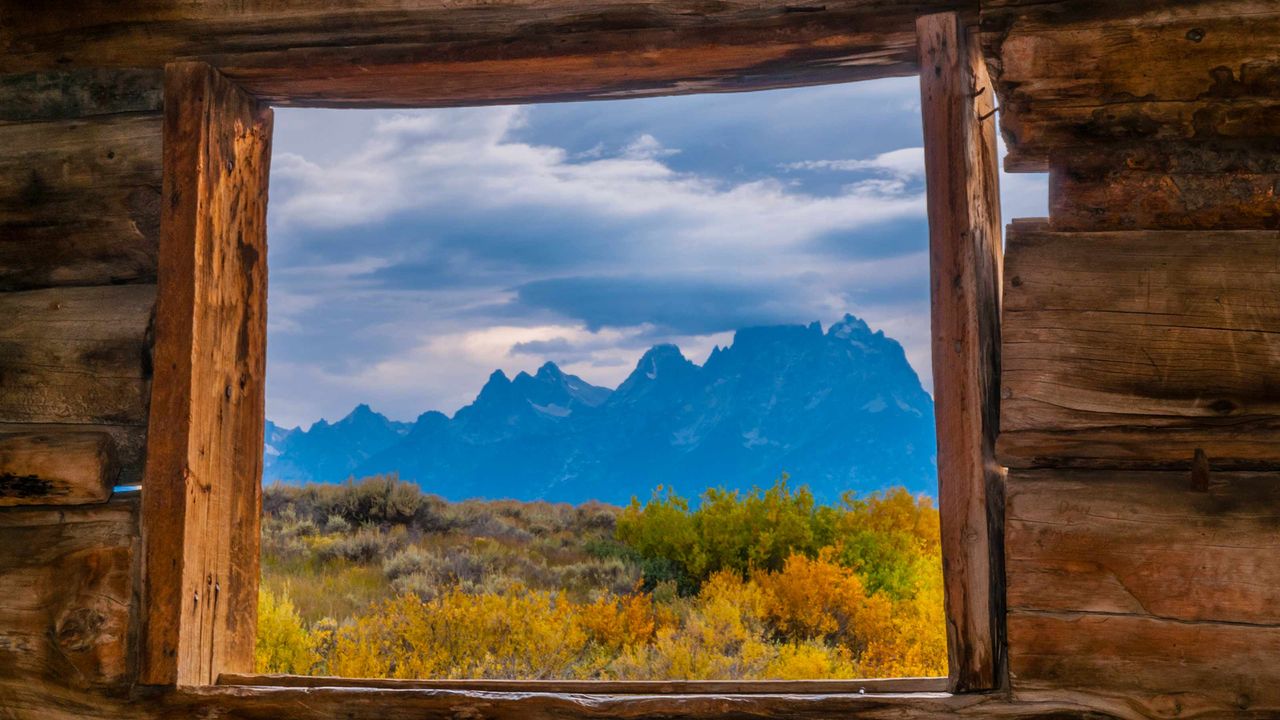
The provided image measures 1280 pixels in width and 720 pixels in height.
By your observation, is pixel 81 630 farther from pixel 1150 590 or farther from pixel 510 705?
pixel 1150 590

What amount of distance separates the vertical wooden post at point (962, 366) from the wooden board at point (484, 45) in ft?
0.67

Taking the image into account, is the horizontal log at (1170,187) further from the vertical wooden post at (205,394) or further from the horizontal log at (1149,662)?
the vertical wooden post at (205,394)

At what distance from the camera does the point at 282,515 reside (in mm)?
10555

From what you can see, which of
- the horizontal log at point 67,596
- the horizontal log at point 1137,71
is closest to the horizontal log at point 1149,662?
the horizontal log at point 1137,71

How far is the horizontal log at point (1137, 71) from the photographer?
6.87 ft

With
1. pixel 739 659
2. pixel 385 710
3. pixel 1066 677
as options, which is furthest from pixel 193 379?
pixel 739 659

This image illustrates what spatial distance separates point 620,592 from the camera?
7281mm

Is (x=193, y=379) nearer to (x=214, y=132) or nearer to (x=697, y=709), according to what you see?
(x=214, y=132)

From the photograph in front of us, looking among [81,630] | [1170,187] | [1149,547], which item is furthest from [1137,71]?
[81,630]

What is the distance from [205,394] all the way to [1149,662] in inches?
97.6

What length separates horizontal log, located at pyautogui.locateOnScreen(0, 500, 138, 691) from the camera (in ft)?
8.11

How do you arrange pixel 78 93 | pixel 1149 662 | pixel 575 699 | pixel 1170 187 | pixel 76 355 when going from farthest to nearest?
1. pixel 78 93
2. pixel 76 355
3. pixel 575 699
4. pixel 1170 187
5. pixel 1149 662

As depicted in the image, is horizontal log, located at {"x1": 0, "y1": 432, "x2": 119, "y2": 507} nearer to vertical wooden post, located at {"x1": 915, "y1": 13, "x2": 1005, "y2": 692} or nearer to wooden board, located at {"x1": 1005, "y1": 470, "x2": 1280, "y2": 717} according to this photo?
Answer: vertical wooden post, located at {"x1": 915, "y1": 13, "x2": 1005, "y2": 692}

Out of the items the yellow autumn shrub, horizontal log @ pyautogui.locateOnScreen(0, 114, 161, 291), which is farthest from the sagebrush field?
Answer: horizontal log @ pyautogui.locateOnScreen(0, 114, 161, 291)
